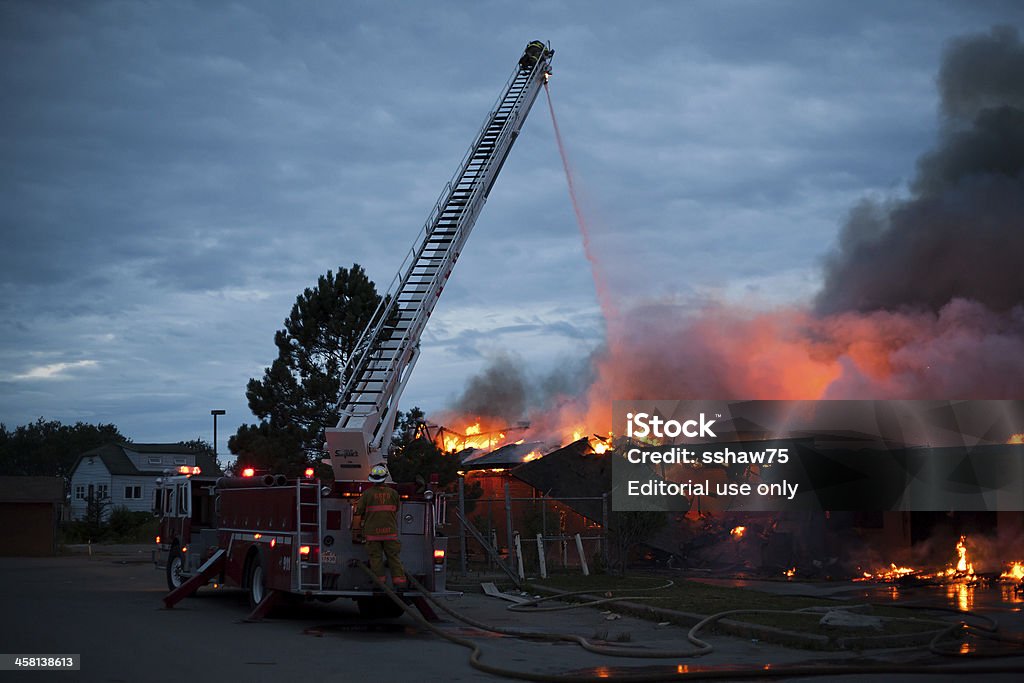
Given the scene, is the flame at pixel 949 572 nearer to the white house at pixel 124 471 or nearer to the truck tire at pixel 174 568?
the truck tire at pixel 174 568

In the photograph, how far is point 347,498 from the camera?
1452 cm

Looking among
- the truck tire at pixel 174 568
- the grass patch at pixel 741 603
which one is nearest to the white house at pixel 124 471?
the truck tire at pixel 174 568

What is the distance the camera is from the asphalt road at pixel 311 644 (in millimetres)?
10016

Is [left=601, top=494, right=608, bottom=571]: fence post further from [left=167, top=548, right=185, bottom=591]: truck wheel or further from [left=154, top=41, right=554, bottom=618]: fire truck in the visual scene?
[left=167, top=548, right=185, bottom=591]: truck wheel

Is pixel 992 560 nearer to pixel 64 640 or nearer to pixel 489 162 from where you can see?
pixel 489 162

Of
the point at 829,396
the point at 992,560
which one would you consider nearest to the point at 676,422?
the point at 829,396

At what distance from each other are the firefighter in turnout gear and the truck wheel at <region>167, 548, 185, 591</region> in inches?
286

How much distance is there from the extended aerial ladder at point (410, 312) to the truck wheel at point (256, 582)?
347 cm

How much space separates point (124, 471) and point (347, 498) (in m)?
55.6

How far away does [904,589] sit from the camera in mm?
19156

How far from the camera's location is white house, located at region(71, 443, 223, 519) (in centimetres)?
6512

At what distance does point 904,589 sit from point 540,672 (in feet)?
37.7

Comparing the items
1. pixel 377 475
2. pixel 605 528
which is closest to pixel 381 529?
pixel 377 475
